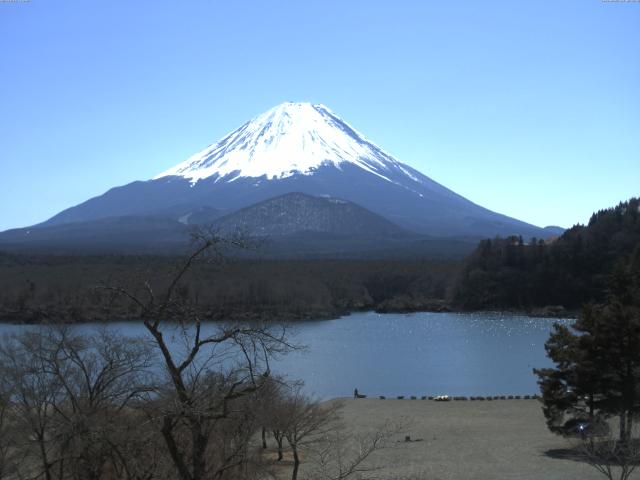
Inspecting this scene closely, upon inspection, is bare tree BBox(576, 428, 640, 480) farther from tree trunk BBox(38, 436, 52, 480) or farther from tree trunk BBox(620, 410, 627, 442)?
tree trunk BBox(38, 436, 52, 480)

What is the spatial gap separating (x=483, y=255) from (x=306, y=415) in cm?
5036

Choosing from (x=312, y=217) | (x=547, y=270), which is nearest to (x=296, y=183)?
(x=312, y=217)

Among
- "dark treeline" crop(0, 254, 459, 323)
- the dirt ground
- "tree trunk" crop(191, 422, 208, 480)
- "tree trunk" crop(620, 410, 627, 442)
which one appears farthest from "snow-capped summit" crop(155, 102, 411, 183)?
"tree trunk" crop(191, 422, 208, 480)

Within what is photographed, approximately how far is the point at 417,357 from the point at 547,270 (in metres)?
28.2

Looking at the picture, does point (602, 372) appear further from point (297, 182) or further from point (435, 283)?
point (297, 182)

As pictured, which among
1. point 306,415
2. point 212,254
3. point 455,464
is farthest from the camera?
point 455,464

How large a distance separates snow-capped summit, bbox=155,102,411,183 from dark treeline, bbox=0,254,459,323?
308 ft

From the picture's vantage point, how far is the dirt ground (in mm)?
14933

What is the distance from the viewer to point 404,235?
411ft

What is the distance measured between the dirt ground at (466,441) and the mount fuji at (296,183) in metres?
119

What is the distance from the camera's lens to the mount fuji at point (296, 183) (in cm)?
15388

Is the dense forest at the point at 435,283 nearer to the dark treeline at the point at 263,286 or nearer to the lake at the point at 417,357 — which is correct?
the dark treeline at the point at 263,286

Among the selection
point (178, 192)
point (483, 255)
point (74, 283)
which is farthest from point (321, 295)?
point (178, 192)

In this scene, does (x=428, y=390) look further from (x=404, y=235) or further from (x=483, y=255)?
(x=404, y=235)
